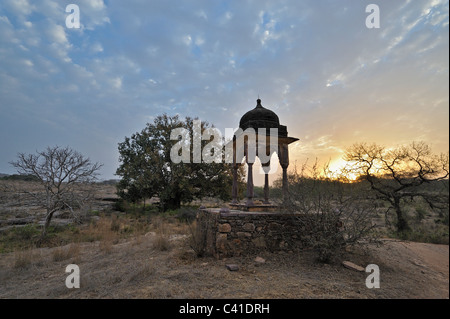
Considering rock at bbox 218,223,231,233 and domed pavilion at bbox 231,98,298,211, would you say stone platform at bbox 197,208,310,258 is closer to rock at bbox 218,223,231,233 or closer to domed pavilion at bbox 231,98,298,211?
rock at bbox 218,223,231,233

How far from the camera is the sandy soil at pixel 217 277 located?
3.71 metres

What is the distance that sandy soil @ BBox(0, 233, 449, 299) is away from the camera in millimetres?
3715

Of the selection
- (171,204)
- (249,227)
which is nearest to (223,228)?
(249,227)

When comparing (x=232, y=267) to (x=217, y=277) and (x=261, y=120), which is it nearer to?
(x=217, y=277)

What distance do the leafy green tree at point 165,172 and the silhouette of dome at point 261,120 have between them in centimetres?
929

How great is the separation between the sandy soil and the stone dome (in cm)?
409

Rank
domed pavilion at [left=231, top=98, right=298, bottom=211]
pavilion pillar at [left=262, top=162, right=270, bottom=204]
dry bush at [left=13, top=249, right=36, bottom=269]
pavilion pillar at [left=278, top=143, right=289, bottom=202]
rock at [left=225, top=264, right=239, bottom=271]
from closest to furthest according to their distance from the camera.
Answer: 1. rock at [left=225, top=264, right=239, bottom=271]
2. dry bush at [left=13, top=249, right=36, bottom=269]
3. domed pavilion at [left=231, top=98, right=298, bottom=211]
4. pavilion pillar at [left=278, top=143, right=289, bottom=202]
5. pavilion pillar at [left=262, top=162, right=270, bottom=204]

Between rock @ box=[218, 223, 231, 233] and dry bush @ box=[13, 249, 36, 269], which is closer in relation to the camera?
rock @ box=[218, 223, 231, 233]

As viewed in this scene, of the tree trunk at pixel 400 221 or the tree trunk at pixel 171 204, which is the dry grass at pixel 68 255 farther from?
the tree trunk at pixel 400 221

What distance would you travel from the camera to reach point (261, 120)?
7176mm

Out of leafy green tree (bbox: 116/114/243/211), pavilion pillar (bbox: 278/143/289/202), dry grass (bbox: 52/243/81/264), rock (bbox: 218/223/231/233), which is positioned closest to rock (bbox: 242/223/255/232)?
rock (bbox: 218/223/231/233)

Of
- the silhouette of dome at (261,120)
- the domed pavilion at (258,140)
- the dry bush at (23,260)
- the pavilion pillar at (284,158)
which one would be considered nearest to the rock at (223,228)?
the domed pavilion at (258,140)
